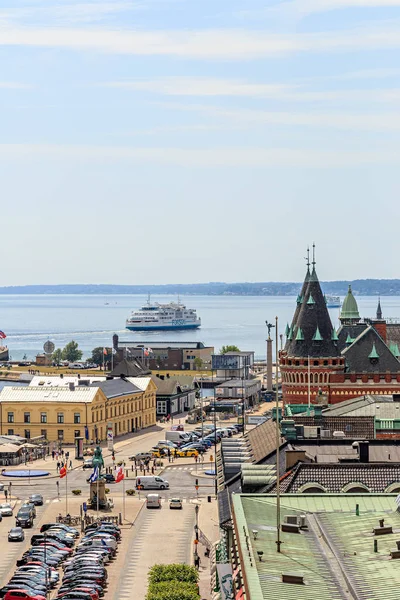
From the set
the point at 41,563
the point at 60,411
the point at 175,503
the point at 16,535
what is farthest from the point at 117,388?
the point at 41,563

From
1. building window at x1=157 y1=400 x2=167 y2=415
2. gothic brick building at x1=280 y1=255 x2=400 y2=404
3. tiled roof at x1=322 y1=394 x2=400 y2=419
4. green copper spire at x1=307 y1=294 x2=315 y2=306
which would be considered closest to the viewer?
tiled roof at x1=322 y1=394 x2=400 y2=419

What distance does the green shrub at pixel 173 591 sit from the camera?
58531 mm

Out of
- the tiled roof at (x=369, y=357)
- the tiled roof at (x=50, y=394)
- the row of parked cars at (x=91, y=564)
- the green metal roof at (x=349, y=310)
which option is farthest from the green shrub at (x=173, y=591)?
the green metal roof at (x=349, y=310)

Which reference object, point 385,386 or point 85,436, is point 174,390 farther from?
point 385,386

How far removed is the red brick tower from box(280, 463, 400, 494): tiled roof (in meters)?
60.2

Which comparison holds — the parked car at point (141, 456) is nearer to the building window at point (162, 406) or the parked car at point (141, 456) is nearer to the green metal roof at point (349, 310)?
the building window at point (162, 406)

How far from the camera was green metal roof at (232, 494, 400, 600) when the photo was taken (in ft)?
103

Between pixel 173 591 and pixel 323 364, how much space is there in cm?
5586

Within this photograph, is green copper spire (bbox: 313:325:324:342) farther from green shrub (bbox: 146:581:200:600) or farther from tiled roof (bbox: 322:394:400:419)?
green shrub (bbox: 146:581:200:600)

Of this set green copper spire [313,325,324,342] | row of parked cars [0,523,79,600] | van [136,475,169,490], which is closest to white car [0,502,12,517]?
row of parked cars [0,523,79,600]

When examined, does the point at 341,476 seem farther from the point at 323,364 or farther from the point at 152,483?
the point at 323,364

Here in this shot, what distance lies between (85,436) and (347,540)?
9403 cm

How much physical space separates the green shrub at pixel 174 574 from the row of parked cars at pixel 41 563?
183 inches

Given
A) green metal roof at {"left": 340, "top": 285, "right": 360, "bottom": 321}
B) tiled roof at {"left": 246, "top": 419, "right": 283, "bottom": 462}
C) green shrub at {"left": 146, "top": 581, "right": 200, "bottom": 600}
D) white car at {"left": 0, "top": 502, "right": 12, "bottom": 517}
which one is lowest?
white car at {"left": 0, "top": 502, "right": 12, "bottom": 517}
